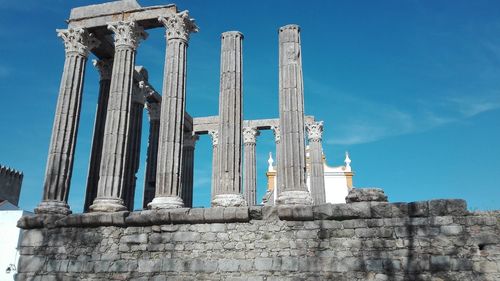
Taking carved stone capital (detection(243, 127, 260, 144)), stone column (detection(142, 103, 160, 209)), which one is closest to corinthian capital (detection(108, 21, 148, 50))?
stone column (detection(142, 103, 160, 209))

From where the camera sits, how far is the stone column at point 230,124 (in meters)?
12.3

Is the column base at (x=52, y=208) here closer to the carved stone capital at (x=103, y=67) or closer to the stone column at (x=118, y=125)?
the stone column at (x=118, y=125)

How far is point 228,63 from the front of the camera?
13945 mm

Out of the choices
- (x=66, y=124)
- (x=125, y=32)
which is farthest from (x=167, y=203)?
(x=125, y=32)

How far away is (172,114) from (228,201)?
3.52 m

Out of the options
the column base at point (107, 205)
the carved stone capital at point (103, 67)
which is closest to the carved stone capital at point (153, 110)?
the carved stone capital at point (103, 67)

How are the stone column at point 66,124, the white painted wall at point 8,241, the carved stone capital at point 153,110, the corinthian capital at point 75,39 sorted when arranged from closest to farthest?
the stone column at point 66,124 → the corinthian capital at point 75,39 → the white painted wall at point 8,241 → the carved stone capital at point 153,110

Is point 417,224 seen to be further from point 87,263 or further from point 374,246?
point 87,263

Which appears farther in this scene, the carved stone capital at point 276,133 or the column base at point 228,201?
the carved stone capital at point 276,133

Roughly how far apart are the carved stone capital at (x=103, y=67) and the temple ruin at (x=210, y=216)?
14.0 inches

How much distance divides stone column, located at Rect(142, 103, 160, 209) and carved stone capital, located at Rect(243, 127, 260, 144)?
5.20 meters

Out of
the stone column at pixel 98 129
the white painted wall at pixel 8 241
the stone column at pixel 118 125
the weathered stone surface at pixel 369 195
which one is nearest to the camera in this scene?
the weathered stone surface at pixel 369 195

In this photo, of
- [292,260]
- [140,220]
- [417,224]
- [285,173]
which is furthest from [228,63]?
[417,224]

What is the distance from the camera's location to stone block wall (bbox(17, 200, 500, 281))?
9.50 metres
